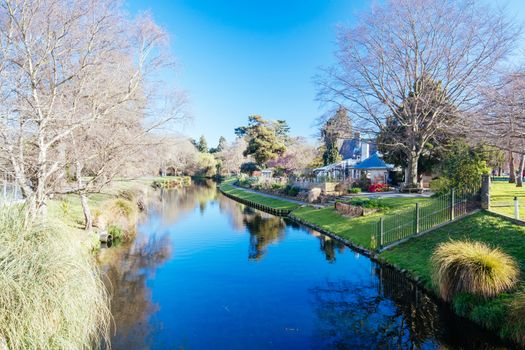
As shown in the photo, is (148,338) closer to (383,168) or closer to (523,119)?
(523,119)

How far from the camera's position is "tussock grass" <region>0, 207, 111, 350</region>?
441cm

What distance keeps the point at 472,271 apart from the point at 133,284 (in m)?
11.1

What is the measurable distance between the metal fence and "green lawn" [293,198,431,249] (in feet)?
2.44

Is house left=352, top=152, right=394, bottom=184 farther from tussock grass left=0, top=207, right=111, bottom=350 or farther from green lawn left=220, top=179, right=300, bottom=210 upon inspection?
tussock grass left=0, top=207, right=111, bottom=350

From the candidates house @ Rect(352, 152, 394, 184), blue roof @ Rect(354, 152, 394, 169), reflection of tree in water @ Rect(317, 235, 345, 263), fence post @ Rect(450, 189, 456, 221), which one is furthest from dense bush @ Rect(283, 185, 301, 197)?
fence post @ Rect(450, 189, 456, 221)

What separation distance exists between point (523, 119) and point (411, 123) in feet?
53.7

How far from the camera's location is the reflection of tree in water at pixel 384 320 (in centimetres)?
800

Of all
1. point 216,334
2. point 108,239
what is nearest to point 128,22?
point 216,334

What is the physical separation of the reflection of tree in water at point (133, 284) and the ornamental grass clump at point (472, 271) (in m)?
8.25

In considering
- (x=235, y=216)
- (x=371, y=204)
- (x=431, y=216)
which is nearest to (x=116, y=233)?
(x=235, y=216)

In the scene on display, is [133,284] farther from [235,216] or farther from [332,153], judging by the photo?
[332,153]

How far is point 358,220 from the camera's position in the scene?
20.5 m

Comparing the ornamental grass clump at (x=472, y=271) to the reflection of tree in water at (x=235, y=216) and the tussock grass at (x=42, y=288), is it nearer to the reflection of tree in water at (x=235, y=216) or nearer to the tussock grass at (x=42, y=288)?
the tussock grass at (x=42, y=288)

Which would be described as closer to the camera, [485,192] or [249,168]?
[485,192]
